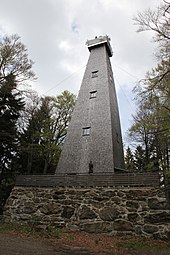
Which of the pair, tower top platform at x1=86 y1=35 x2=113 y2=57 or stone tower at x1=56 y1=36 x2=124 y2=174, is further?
tower top platform at x1=86 y1=35 x2=113 y2=57

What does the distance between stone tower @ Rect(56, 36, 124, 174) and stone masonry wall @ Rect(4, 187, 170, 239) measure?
3.22m

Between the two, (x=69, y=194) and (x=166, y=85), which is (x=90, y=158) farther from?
(x=166, y=85)

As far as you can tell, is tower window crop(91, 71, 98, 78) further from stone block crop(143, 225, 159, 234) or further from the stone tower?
stone block crop(143, 225, 159, 234)

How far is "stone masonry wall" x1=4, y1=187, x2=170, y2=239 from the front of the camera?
35.3 feet

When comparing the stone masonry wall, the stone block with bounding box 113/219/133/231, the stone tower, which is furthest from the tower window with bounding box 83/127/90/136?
the stone block with bounding box 113/219/133/231

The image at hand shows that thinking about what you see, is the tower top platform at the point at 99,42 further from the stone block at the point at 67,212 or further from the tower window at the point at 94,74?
the stone block at the point at 67,212

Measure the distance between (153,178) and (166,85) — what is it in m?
4.51

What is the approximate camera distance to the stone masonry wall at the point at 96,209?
1075 centimetres

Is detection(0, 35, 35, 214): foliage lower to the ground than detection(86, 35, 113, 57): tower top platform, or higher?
lower

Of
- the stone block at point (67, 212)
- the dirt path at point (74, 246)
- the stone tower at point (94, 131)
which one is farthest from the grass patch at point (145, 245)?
the stone tower at point (94, 131)

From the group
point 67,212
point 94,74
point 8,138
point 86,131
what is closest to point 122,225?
point 67,212

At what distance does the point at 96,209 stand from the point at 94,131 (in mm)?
6726

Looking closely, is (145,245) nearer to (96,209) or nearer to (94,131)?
(96,209)

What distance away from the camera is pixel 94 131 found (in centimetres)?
1738
